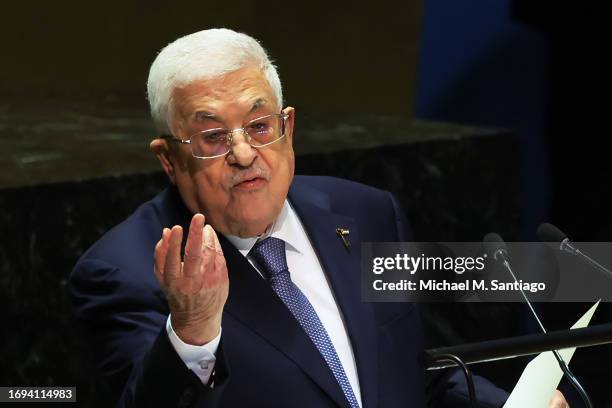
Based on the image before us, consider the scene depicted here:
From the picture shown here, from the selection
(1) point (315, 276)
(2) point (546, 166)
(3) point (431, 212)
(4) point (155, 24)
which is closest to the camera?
(1) point (315, 276)

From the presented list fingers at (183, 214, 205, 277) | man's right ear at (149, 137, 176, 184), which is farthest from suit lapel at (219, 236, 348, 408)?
fingers at (183, 214, 205, 277)

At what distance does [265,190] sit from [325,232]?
0.65 feet

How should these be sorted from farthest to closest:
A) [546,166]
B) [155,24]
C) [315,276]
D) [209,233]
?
1. [155,24]
2. [546,166]
3. [315,276]
4. [209,233]

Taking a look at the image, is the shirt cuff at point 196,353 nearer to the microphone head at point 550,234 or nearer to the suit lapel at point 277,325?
the suit lapel at point 277,325

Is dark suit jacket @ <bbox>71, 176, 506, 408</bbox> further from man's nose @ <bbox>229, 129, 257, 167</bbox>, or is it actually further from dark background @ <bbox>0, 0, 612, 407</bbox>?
dark background @ <bbox>0, 0, 612, 407</bbox>

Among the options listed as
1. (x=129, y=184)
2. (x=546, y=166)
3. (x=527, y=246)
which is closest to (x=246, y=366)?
(x=527, y=246)

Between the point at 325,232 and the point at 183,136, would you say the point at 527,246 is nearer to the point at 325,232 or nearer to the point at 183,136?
the point at 325,232

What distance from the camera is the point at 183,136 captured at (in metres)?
1.85

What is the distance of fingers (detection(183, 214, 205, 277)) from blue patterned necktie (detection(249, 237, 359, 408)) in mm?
393

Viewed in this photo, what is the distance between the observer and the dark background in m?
2.53

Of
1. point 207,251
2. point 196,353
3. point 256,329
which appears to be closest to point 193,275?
point 207,251

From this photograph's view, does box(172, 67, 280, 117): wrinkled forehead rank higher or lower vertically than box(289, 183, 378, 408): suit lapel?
higher

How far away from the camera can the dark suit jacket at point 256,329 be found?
1.76 meters

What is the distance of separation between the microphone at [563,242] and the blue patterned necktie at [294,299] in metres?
0.37
